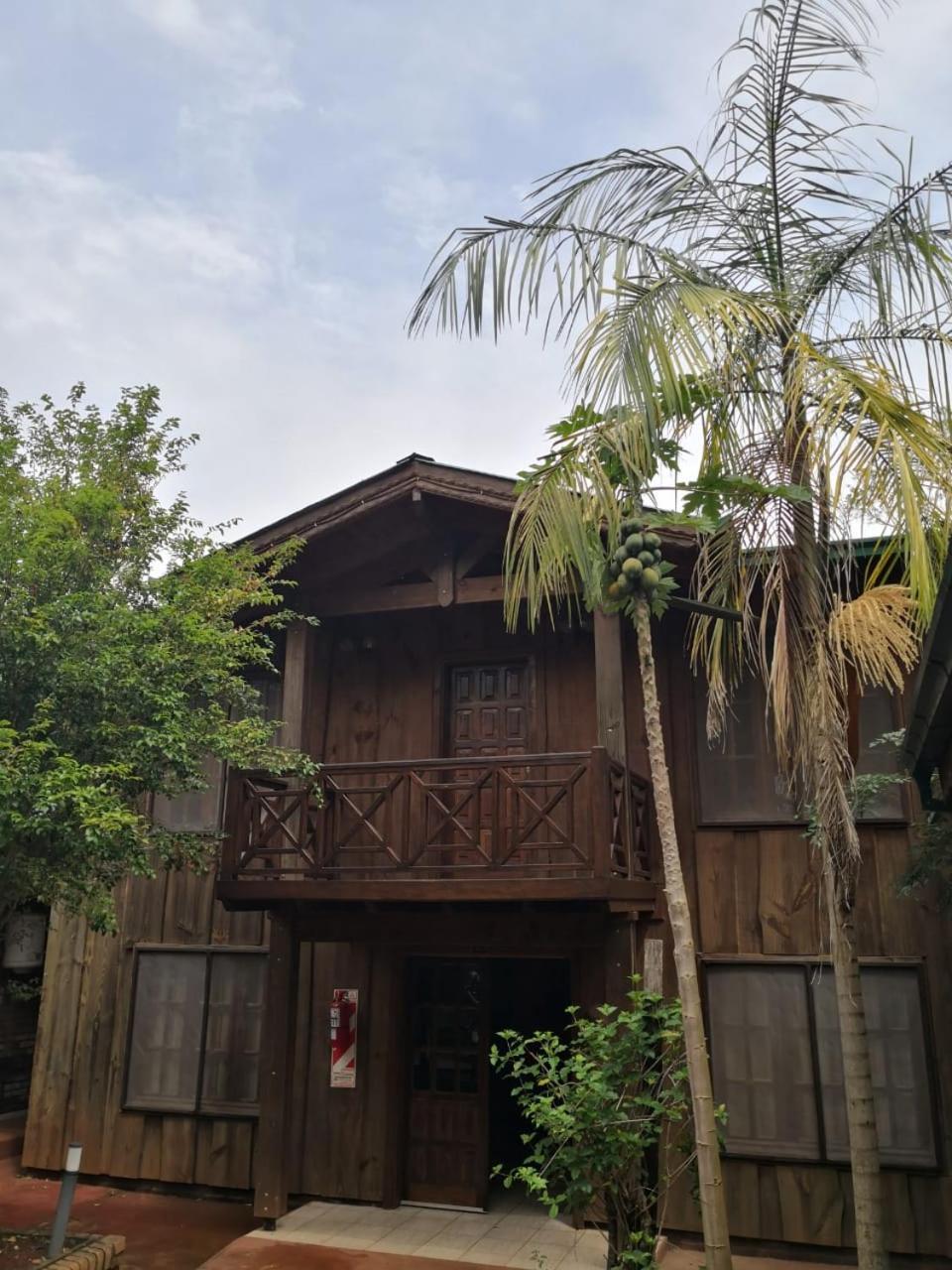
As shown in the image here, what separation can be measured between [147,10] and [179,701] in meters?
6.89

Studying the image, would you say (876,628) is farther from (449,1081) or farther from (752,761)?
(449,1081)

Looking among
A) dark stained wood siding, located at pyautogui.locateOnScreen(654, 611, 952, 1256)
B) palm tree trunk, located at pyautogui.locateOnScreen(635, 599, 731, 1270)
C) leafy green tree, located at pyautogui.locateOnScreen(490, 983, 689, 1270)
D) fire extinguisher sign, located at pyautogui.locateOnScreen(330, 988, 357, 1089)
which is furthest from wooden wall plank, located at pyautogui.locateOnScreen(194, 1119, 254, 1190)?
palm tree trunk, located at pyautogui.locateOnScreen(635, 599, 731, 1270)

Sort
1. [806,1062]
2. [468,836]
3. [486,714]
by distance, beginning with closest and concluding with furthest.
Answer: [468,836] → [806,1062] → [486,714]

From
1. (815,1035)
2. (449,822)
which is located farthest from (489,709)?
(815,1035)

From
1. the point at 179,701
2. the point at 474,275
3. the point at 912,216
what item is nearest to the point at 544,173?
the point at 474,275

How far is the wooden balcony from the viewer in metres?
7.31

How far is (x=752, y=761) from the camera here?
28.6ft

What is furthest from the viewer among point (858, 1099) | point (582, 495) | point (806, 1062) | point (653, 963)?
point (806, 1062)

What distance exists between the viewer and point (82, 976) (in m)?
10.1

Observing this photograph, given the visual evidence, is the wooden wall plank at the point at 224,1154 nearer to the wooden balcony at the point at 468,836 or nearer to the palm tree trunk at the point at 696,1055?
the wooden balcony at the point at 468,836

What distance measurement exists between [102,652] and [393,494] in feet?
11.1

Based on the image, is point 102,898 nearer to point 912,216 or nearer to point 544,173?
point 544,173

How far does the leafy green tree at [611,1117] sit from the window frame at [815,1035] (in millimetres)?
1855

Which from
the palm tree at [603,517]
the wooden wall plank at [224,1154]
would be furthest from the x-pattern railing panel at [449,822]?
the wooden wall plank at [224,1154]
